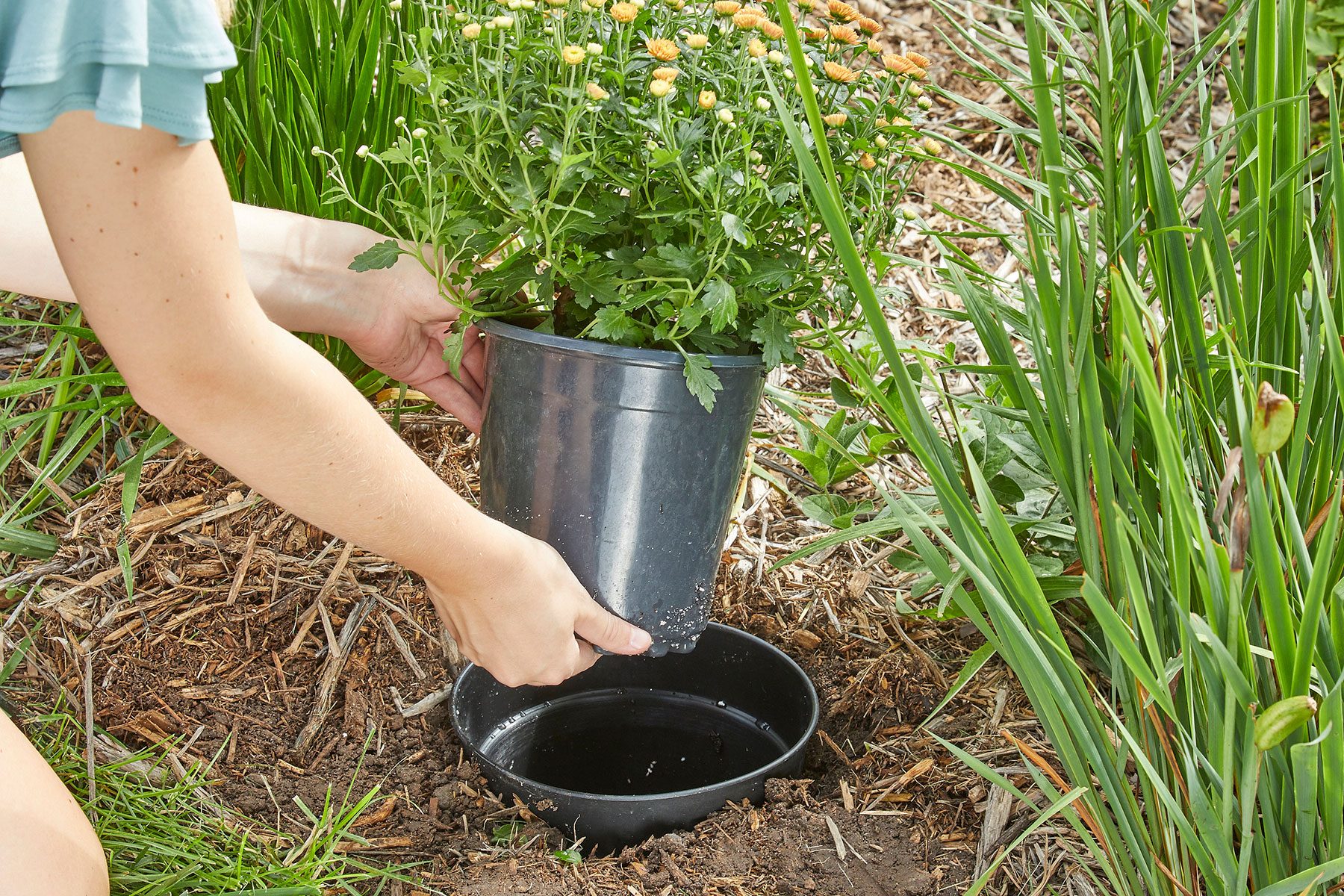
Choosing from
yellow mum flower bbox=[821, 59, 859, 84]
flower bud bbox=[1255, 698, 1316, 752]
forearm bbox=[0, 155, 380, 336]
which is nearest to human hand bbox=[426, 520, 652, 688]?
forearm bbox=[0, 155, 380, 336]

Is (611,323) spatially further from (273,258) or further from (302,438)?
(273,258)

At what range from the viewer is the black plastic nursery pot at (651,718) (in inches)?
61.4

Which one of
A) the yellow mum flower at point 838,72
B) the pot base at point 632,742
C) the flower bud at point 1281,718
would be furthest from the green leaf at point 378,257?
the flower bud at point 1281,718

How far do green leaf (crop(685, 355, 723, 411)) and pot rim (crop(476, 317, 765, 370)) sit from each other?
0.01m

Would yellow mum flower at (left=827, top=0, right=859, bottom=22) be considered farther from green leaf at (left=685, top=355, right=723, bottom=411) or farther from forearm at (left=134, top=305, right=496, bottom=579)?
forearm at (left=134, top=305, right=496, bottom=579)

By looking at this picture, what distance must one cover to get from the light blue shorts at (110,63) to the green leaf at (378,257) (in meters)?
0.38

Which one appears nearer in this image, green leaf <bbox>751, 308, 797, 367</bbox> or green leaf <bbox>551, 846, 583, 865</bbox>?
green leaf <bbox>751, 308, 797, 367</bbox>

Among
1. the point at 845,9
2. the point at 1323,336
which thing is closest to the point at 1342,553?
the point at 1323,336

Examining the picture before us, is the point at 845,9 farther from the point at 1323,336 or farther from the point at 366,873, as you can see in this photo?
the point at 366,873

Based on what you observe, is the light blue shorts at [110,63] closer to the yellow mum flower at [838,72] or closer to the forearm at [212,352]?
the forearm at [212,352]

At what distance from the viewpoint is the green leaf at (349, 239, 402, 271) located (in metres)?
1.12

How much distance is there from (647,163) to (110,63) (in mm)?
512

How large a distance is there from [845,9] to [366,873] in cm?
101

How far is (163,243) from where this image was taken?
74 centimetres
